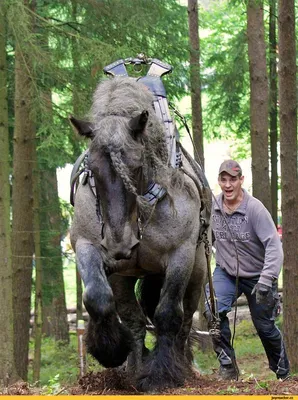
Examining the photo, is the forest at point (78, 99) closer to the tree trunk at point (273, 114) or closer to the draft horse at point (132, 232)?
the tree trunk at point (273, 114)

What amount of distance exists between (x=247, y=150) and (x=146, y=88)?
779 inches

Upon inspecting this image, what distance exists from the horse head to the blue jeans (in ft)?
8.42

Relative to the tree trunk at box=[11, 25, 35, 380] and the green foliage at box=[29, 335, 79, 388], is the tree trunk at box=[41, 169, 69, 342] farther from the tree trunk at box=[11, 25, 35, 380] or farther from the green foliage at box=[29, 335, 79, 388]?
the green foliage at box=[29, 335, 79, 388]

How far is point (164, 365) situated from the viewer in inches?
276

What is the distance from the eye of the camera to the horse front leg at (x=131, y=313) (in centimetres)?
766

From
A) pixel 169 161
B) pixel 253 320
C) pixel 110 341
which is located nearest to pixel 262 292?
pixel 253 320

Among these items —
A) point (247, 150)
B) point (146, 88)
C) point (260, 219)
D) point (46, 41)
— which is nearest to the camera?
point (146, 88)

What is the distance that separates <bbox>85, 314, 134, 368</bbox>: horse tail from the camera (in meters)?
6.75

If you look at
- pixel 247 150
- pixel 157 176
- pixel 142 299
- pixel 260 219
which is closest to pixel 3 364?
pixel 142 299

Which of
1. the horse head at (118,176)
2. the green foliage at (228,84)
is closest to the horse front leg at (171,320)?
the horse head at (118,176)

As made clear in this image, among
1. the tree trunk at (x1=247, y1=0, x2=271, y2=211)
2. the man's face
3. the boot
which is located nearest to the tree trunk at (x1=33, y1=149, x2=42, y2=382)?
the tree trunk at (x1=247, y1=0, x2=271, y2=211)

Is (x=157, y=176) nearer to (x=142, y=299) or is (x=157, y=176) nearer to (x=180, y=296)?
(x=180, y=296)

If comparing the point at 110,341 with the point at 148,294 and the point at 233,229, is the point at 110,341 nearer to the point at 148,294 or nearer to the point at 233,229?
the point at 148,294

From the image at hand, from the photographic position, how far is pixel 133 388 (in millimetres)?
6984
